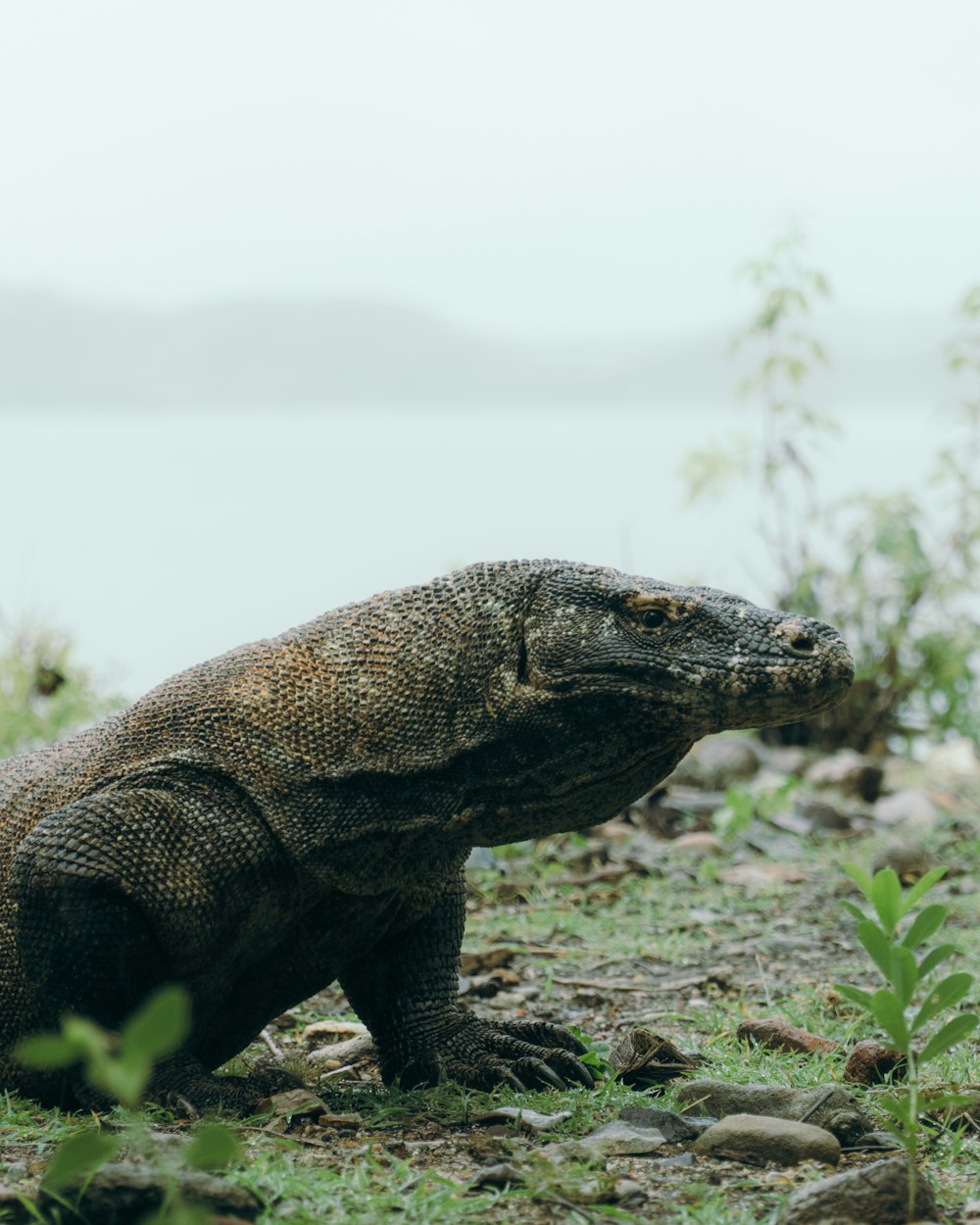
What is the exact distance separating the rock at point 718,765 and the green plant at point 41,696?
292 cm

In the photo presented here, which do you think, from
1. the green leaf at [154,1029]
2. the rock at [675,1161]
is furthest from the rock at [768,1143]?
the green leaf at [154,1029]

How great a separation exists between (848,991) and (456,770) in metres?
0.74

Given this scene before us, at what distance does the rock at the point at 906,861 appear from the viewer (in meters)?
5.44

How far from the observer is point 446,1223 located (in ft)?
6.31

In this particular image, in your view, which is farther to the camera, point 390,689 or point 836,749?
point 836,749

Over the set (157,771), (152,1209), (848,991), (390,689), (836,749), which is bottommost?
(836,749)

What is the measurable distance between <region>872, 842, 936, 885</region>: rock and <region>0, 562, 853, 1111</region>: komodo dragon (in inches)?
126

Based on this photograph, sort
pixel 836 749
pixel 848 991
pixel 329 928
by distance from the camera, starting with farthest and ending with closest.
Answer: pixel 836 749
pixel 329 928
pixel 848 991

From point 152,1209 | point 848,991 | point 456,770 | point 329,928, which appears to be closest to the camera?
point 152,1209

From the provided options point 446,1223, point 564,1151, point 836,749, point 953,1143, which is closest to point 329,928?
point 564,1151

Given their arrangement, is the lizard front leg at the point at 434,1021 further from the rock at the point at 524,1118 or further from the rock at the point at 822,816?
the rock at the point at 822,816

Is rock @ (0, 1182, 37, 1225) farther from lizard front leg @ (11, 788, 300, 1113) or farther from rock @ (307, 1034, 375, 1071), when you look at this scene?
rock @ (307, 1034, 375, 1071)

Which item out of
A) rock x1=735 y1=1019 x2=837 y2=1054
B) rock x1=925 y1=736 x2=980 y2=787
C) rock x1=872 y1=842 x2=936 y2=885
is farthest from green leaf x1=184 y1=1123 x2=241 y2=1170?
rock x1=925 y1=736 x2=980 y2=787

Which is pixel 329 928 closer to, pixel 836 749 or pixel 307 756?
pixel 307 756
